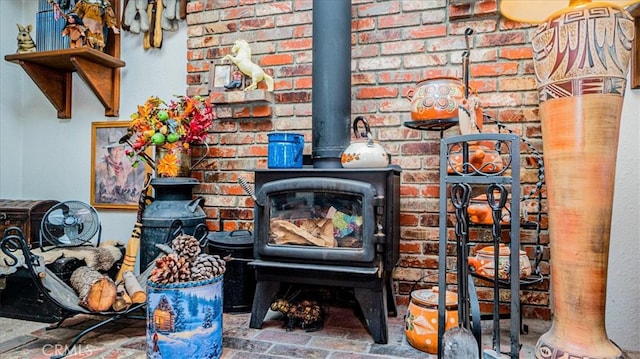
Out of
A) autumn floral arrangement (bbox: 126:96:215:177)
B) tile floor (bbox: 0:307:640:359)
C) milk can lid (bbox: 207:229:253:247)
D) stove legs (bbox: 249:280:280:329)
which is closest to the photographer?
tile floor (bbox: 0:307:640:359)

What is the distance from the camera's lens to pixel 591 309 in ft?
3.72

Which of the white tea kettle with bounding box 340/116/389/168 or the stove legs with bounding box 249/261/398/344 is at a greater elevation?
the white tea kettle with bounding box 340/116/389/168

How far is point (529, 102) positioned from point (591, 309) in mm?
1098

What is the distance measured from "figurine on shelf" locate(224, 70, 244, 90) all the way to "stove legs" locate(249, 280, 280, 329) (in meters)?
1.11

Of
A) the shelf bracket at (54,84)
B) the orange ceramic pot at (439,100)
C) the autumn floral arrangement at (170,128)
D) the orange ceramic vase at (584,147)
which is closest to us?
the orange ceramic vase at (584,147)

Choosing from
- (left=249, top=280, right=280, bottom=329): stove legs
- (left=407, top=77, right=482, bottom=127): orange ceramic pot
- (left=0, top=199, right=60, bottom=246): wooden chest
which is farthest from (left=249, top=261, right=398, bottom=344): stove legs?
(left=0, top=199, right=60, bottom=246): wooden chest

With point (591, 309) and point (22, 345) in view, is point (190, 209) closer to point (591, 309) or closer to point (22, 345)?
point (22, 345)

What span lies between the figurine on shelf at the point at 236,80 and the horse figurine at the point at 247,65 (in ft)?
0.18

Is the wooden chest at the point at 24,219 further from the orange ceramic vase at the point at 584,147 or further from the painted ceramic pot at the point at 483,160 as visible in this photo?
the orange ceramic vase at the point at 584,147

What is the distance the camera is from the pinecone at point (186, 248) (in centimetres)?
158

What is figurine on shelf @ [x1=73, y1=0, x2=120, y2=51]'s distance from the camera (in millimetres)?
2355

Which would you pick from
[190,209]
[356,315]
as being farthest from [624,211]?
[190,209]

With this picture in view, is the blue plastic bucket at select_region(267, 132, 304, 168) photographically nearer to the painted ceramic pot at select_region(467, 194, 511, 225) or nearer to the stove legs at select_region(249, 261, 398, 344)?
the stove legs at select_region(249, 261, 398, 344)

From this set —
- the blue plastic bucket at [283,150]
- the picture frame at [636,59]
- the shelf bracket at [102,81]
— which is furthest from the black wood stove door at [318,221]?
the shelf bracket at [102,81]
